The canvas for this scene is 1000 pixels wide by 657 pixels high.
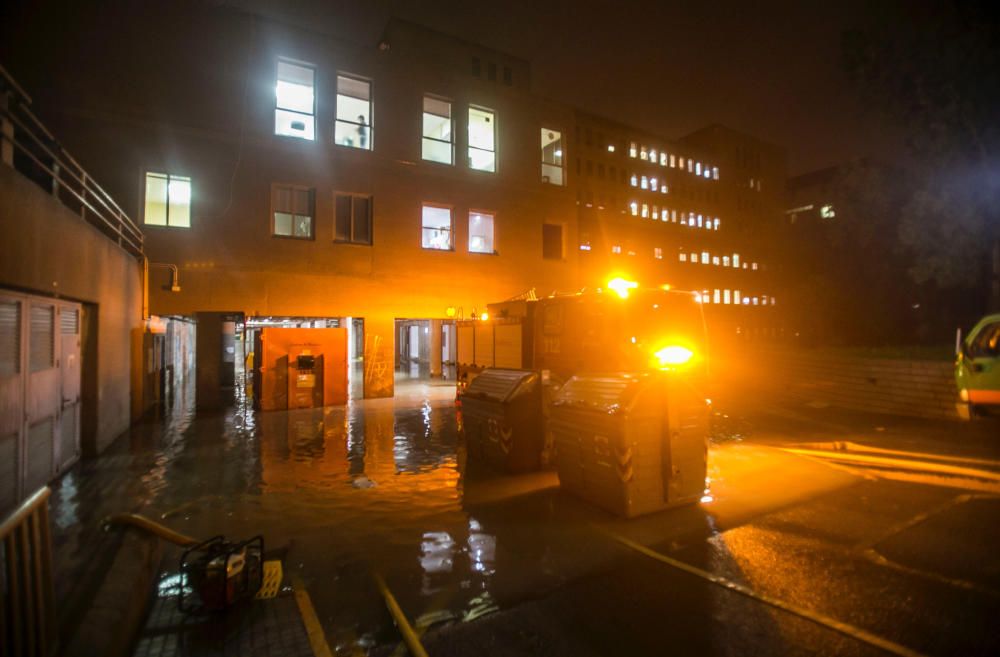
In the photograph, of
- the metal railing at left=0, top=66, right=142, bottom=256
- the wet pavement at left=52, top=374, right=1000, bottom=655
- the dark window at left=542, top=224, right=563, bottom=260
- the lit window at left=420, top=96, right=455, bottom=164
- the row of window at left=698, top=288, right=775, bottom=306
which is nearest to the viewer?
the wet pavement at left=52, top=374, right=1000, bottom=655

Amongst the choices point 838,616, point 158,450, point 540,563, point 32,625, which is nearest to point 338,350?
point 158,450

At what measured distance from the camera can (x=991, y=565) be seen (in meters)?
4.43

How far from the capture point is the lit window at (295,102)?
15.2 meters

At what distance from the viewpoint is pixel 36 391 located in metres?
6.51

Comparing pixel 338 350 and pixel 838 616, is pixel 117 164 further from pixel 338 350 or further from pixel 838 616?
pixel 838 616

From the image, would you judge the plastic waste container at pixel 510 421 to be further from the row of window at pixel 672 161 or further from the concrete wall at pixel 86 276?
the row of window at pixel 672 161

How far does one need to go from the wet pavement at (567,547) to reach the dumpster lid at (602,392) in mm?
Answer: 1335

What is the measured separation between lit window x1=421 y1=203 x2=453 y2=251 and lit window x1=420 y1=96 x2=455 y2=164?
1757mm

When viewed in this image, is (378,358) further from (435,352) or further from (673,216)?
(673,216)

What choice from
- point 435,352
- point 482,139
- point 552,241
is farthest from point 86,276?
point 435,352

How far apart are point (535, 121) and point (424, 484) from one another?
16409mm

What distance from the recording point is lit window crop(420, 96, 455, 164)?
17.5 m

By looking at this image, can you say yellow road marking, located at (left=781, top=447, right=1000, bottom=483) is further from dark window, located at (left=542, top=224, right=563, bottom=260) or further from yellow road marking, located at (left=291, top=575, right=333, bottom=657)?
dark window, located at (left=542, top=224, right=563, bottom=260)

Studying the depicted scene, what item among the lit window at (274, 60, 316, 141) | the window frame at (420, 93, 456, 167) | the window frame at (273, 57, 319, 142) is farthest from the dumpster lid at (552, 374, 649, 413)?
the lit window at (274, 60, 316, 141)
